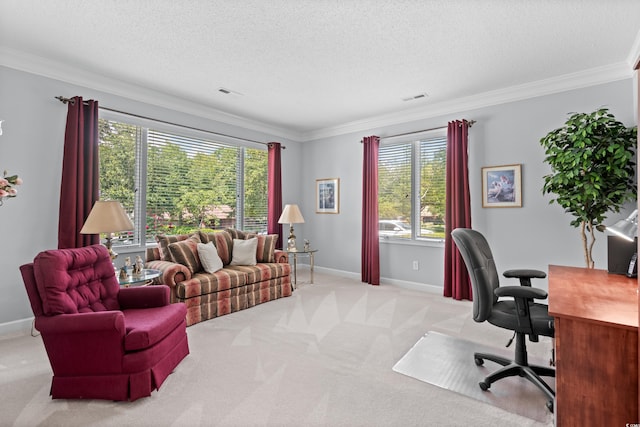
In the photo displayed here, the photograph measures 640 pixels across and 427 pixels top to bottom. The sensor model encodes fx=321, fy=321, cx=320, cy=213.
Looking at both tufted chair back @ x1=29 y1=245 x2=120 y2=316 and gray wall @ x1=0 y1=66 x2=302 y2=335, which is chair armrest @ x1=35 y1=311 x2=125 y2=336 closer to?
tufted chair back @ x1=29 y1=245 x2=120 y2=316

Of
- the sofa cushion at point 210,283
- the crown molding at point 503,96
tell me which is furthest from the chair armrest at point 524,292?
the crown molding at point 503,96

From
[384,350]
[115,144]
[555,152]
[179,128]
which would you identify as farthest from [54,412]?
[555,152]

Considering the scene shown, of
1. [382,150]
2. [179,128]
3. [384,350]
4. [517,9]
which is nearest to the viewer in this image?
[517,9]

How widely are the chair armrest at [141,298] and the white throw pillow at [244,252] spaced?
1689mm

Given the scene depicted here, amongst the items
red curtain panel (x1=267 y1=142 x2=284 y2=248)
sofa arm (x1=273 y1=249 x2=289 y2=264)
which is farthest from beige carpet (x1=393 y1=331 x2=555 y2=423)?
red curtain panel (x1=267 y1=142 x2=284 y2=248)

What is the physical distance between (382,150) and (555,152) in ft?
8.19

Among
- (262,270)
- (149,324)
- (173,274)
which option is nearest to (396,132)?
(262,270)

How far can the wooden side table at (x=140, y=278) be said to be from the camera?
2870mm

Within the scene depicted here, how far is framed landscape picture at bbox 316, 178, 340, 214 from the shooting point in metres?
5.84

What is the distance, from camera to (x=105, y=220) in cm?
287

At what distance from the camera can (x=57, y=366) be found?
2.05 metres

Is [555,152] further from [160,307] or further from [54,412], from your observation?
[54,412]

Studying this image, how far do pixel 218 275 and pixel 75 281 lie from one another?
1551 millimetres

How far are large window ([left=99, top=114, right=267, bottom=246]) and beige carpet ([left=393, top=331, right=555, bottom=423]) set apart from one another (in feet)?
11.4
